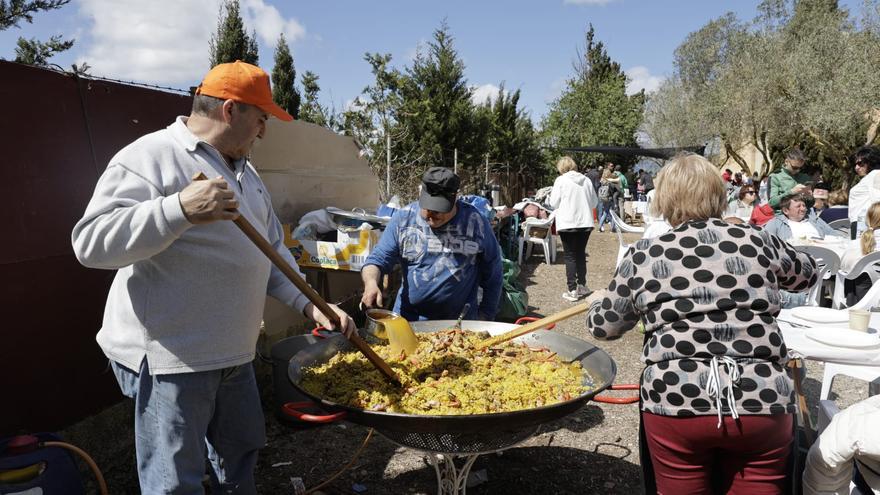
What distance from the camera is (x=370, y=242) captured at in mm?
4984

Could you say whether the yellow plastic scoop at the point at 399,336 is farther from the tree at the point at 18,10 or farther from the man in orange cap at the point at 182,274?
the tree at the point at 18,10

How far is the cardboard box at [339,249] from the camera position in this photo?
499 centimetres

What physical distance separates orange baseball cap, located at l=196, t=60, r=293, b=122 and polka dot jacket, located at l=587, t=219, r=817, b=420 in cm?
143

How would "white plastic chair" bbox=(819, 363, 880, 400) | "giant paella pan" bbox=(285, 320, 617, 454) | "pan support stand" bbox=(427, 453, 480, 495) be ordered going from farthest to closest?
"white plastic chair" bbox=(819, 363, 880, 400)
"pan support stand" bbox=(427, 453, 480, 495)
"giant paella pan" bbox=(285, 320, 617, 454)

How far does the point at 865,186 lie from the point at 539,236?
217 inches

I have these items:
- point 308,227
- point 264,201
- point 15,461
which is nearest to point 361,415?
point 264,201

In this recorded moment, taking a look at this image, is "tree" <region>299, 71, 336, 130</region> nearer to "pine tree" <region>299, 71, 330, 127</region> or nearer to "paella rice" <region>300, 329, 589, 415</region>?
"pine tree" <region>299, 71, 330, 127</region>

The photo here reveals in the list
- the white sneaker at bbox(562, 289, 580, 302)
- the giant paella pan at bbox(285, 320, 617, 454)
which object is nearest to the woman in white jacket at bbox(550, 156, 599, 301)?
the white sneaker at bbox(562, 289, 580, 302)

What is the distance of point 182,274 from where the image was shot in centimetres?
179

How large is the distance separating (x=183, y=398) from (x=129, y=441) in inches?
80.7

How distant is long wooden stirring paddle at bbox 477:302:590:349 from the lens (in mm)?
2320

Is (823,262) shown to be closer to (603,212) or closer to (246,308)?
(246,308)

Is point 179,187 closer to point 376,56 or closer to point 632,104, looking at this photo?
point 376,56

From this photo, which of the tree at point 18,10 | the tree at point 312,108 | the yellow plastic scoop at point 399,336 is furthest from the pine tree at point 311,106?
the yellow plastic scoop at point 399,336
